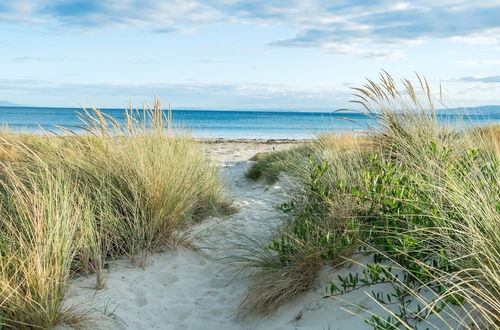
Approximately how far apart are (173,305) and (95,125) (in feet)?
7.14

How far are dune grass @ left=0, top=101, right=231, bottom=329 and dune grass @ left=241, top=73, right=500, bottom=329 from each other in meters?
1.25

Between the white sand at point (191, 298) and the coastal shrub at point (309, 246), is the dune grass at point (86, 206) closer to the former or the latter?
the white sand at point (191, 298)

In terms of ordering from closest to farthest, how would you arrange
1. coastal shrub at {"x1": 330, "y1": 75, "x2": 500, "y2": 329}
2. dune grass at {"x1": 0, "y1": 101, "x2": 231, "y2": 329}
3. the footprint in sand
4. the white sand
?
coastal shrub at {"x1": 330, "y1": 75, "x2": 500, "y2": 329}
dune grass at {"x1": 0, "y1": 101, "x2": 231, "y2": 329}
the white sand
the footprint in sand

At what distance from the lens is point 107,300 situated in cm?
385

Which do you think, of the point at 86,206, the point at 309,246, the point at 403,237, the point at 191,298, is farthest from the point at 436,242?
the point at 86,206

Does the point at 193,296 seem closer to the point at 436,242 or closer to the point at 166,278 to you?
the point at 166,278

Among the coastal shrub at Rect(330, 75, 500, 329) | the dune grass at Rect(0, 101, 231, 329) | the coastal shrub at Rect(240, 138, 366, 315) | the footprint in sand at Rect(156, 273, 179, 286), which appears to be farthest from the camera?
the footprint in sand at Rect(156, 273, 179, 286)

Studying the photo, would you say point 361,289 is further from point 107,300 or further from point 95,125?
point 95,125

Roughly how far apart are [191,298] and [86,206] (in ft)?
4.21

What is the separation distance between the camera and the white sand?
137 inches

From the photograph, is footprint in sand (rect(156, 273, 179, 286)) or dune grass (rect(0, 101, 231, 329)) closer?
dune grass (rect(0, 101, 231, 329))

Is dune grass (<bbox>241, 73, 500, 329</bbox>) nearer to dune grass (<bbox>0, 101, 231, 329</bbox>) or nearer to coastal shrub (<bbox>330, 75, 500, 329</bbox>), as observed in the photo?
coastal shrub (<bbox>330, 75, 500, 329</bbox>)

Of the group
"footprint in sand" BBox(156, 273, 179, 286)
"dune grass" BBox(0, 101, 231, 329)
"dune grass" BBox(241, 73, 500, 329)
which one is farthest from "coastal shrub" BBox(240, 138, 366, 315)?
"dune grass" BBox(0, 101, 231, 329)

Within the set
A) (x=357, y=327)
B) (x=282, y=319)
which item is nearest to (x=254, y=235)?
(x=282, y=319)
